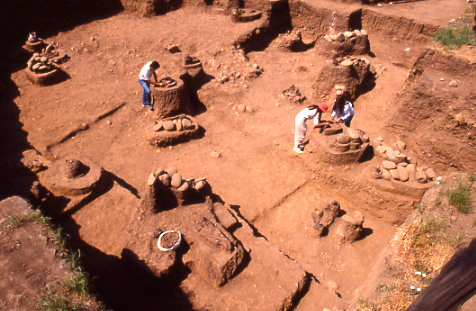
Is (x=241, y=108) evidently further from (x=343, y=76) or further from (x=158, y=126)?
(x=343, y=76)

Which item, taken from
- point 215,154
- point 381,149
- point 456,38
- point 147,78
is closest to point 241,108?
point 215,154

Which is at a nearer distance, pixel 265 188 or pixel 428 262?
pixel 428 262

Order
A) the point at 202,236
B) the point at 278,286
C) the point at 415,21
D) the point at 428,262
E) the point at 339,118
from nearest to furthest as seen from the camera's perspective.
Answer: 1. the point at 428,262
2. the point at 278,286
3. the point at 202,236
4. the point at 339,118
5. the point at 415,21

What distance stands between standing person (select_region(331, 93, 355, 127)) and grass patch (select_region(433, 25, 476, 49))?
8.74ft

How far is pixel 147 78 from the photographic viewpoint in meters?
8.05

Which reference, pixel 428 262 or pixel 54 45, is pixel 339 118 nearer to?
pixel 428 262

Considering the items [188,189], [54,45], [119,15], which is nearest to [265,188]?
[188,189]

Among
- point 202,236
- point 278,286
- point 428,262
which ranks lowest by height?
point 278,286

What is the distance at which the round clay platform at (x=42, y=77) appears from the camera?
8.92 meters

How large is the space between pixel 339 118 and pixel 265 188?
240 cm

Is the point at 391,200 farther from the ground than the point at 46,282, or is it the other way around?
the point at 46,282

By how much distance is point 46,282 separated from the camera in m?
2.99

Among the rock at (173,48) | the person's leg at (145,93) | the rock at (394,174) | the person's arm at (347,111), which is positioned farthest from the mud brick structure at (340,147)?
the rock at (173,48)

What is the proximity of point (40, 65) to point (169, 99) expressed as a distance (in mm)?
4348
